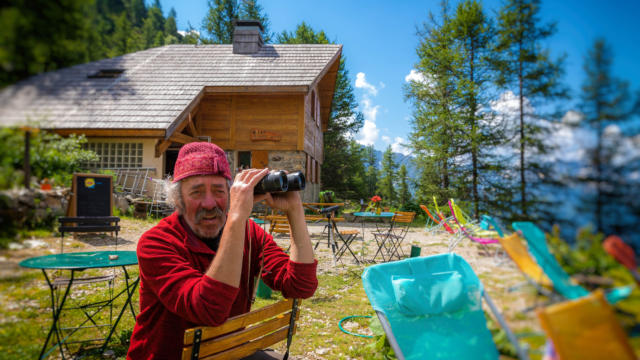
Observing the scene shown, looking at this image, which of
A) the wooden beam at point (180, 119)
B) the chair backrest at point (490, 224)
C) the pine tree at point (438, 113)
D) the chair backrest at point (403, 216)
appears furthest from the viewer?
the wooden beam at point (180, 119)

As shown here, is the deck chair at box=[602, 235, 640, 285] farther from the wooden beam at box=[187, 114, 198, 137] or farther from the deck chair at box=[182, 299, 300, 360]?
the wooden beam at box=[187, 114, 198, 137]

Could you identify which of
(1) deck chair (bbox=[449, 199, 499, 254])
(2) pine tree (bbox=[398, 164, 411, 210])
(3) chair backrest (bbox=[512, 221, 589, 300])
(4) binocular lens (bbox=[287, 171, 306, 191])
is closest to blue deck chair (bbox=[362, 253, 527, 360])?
(1) deck chair (bbox=[449, 199, 499, 254])

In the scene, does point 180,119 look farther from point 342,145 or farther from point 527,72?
point 342,145

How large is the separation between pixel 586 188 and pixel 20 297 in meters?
1.28

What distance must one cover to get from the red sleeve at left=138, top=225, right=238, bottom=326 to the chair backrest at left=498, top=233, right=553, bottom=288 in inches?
33.9

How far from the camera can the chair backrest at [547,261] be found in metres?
0.60

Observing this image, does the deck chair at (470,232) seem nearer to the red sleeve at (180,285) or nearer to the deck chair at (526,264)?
the deck chair at (526,264)

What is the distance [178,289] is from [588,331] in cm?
114

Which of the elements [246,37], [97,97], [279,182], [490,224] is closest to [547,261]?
[490,224]

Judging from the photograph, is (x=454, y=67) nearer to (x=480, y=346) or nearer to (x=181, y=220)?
(x=480, y=346)

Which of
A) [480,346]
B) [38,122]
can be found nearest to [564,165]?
[480,346]

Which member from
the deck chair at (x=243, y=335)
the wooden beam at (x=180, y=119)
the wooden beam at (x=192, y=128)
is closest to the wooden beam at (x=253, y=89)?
the wooden beam at (x=180, y=119)

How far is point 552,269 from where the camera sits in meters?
0.65

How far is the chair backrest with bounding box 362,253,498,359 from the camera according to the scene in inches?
41.4
